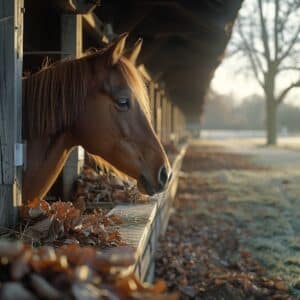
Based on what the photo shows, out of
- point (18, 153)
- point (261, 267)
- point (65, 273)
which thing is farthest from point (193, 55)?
point (65, 273)

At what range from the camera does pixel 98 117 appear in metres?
3.08

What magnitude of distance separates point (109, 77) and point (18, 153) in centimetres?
87

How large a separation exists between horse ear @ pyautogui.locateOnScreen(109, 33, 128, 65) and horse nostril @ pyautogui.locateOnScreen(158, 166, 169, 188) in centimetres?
77

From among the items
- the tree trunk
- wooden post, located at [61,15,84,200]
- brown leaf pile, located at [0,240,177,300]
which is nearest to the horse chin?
wooden post, located at [61,15,84,200]

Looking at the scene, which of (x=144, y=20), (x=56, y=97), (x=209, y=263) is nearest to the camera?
(x=56, y=97)

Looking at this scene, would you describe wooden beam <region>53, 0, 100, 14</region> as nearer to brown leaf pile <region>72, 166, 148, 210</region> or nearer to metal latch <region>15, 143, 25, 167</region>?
brown leaf pile <region>72, 166, 148, 210</region>

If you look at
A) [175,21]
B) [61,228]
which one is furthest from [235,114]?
[61,228]

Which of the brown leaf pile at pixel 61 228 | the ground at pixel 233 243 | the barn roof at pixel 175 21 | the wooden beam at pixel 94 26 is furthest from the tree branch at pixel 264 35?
the brown leaf pile at pixel 61 228

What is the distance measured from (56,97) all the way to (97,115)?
283mm

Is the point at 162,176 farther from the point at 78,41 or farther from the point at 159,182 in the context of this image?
the point at 78,41

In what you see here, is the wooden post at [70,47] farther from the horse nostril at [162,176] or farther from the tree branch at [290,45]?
the tree branch at [290,45]

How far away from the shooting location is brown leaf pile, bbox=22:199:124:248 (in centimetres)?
228

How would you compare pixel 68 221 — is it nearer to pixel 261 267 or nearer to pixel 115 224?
pixel 115 224

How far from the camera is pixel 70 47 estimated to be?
428cm
